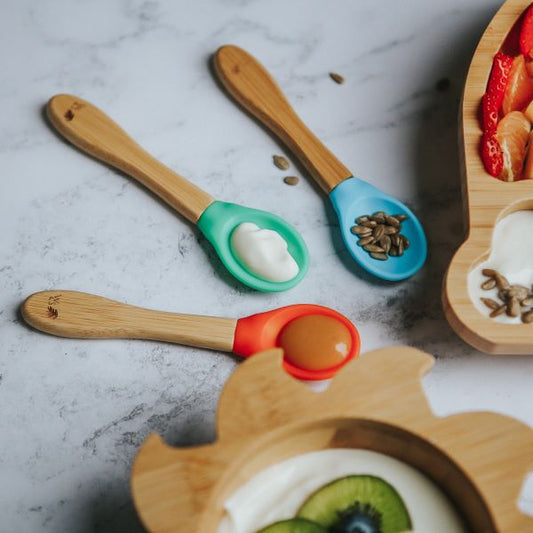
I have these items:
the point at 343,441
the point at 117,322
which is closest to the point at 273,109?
the point at 117,322

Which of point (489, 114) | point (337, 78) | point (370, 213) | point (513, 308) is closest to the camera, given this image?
point (513, 308)

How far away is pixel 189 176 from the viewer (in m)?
1.41

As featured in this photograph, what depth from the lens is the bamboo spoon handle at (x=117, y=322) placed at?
122 centimetres

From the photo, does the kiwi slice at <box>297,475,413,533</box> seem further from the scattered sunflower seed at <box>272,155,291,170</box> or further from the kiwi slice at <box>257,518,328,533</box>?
the scattered sunflower seed at <box>272,155,291,170</box>

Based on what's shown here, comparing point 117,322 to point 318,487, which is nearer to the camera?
point 318,487

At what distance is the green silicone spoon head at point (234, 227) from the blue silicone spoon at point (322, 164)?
9 cm

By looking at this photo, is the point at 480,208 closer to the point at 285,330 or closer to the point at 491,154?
the point at 491,154

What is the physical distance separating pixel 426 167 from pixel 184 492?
0.79 m

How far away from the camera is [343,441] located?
39.9 inches

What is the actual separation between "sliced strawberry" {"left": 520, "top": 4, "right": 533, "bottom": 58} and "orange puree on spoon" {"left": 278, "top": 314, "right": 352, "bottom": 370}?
58 centimetres

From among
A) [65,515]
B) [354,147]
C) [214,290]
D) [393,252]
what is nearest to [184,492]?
[65,515]

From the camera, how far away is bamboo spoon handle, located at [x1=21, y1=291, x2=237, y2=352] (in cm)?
122

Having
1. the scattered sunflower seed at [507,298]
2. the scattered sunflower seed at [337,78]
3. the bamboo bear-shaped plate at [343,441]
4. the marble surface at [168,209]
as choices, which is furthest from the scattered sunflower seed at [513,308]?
the scattered sunflower seed at [337,78]

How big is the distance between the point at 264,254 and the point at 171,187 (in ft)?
0.70
